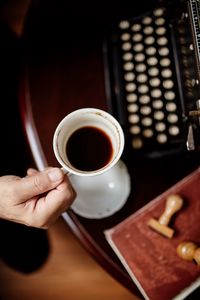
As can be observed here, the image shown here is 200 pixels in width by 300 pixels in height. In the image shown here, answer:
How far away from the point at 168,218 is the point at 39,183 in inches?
17.4

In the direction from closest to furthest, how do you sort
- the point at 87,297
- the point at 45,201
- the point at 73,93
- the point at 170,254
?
the point at 45,201 < the point at 170,254 < the point at 73,93 < the point at 87,297

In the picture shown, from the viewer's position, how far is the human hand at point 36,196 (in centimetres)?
90

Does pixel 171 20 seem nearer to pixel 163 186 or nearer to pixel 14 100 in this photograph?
pixel 163 186

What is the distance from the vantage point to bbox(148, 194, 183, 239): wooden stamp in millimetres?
1116

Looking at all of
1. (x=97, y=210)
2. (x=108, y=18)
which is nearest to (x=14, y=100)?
(x=108, y=18)

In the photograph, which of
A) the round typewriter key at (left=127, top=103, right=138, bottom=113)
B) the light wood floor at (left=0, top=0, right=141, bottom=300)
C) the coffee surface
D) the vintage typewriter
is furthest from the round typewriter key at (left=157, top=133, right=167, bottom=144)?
the light wood floor at (left=0, top=0, right=141, bottom=300)

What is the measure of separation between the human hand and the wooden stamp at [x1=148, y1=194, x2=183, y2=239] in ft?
1.01

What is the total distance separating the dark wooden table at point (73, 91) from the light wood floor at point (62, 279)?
61 cm

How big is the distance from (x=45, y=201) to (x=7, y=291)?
101 centimetres

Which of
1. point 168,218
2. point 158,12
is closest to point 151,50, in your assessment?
point 158,12

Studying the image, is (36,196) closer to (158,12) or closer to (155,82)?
(155,82)

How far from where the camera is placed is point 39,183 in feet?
2.97

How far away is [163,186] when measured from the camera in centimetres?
120

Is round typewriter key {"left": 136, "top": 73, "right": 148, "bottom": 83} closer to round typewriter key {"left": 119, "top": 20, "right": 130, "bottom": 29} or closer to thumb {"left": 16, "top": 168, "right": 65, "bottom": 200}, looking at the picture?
round typewriter key {"left": 119, "top": 20, "right": 130, "bottom": 29}
